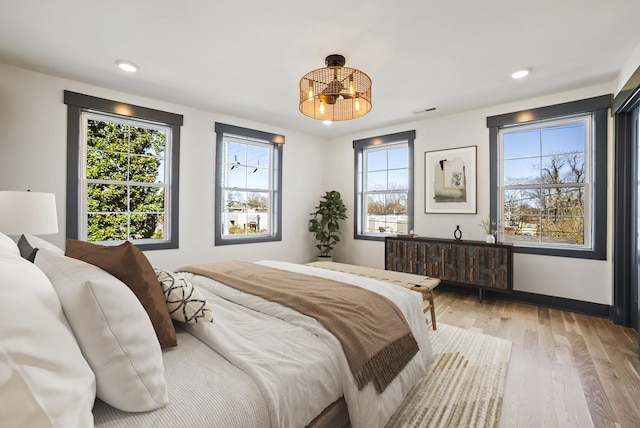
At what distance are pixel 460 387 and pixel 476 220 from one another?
8.96 feet

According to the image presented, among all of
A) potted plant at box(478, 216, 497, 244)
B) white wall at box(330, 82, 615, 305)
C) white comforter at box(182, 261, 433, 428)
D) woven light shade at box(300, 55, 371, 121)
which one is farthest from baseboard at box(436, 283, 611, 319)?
woven light shade at box(300, 55, 371, 121)

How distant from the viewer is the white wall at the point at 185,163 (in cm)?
294

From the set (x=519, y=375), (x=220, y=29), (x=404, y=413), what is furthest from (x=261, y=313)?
(x=220, y=29)

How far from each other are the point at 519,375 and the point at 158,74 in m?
4.16

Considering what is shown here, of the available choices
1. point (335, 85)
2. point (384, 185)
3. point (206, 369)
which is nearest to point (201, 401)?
point (206, 369)

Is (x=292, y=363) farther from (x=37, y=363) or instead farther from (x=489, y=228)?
(x=489, y=228)

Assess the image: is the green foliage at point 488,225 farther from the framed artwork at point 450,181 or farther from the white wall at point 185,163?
the white wall at point 185,163

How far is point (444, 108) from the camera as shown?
161 inches

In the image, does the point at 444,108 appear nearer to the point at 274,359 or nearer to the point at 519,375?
the point at 519,375

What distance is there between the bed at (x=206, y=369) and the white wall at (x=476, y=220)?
2981 millimetres

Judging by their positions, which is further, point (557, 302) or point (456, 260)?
point (456, 260)

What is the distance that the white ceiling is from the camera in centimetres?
211

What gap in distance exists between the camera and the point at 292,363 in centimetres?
115

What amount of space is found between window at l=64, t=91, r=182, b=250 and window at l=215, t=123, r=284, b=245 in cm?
66
